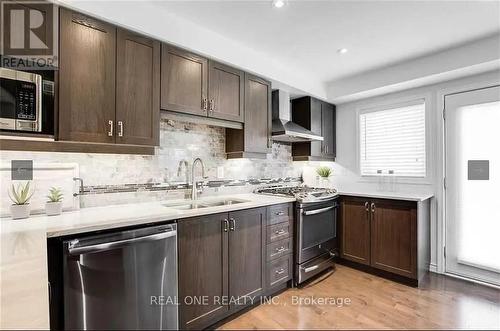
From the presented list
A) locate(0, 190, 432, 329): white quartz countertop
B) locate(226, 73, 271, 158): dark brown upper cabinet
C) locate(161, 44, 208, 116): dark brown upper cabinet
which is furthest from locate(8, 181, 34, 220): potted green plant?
locate(226, 73, 271, 158): dark brown upper cabinet

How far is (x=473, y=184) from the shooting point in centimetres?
275

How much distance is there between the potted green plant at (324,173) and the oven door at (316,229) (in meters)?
0.62

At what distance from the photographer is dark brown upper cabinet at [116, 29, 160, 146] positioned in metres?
1.79

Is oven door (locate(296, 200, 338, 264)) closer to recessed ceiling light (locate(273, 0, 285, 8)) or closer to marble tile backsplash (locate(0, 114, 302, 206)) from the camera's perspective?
marble tile backsplash (locate(0, 114, 302, 206))

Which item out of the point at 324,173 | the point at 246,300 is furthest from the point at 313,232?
the point at 324,173

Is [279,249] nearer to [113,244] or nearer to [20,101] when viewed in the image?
[113,244]

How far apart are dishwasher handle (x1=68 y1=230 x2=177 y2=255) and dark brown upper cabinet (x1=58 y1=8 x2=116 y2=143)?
2.32 feet

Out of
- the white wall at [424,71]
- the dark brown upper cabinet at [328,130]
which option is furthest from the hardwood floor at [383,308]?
the white wall at [424,71]

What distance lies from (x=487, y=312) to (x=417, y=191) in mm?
1390

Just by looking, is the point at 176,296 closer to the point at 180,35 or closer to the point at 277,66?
the point at 180,35

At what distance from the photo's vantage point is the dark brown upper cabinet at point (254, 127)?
266 centimetres

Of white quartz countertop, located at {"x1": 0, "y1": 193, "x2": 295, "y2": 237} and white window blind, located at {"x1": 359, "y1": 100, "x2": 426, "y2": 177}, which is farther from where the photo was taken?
white window blind, located at {"x1": 359, "y1": 100, "x2": 426, "y2": 177}

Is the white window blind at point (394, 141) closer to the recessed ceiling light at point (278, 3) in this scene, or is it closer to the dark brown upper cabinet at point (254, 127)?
the dark brown upper cabinet at point (254, 127)

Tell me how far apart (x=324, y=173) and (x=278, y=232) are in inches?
61.2
